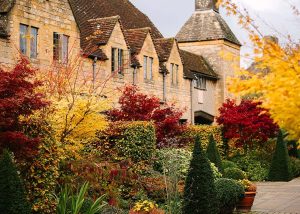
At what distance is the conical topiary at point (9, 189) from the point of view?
10.5 m

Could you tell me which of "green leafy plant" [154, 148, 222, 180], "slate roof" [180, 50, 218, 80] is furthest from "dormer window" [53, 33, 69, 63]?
Result: "slate roof" [180, 50, 218, 80]

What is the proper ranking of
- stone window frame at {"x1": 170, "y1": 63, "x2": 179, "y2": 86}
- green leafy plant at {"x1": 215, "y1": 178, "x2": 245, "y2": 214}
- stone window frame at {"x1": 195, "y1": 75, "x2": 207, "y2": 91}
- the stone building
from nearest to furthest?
green leafy plant at {"x1": 215, "y1": 178, "x2": 245, "y2": 214} → the stone building → stone window frame at {"x1": 170, "y1": 63, "x2": 179, "y2": 86} → stone window frame at {"x1": 195, "y1": 75, "x2": 207, "y2": 91}

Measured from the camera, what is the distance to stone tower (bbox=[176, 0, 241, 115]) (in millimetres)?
39562

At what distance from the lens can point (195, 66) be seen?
37.2 m

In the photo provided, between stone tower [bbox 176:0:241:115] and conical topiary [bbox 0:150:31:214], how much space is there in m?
29.4

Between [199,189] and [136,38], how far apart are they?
1674cm

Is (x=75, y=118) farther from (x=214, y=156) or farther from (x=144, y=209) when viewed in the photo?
(x=214, y=156)

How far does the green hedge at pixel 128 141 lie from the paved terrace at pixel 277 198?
389cm

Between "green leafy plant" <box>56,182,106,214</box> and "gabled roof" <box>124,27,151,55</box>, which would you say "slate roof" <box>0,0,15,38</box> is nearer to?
"gabled roof" <box>124,27,151,55</box>

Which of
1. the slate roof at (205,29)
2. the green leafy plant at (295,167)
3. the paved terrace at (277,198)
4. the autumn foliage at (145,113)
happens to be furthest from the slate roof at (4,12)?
the slate roof at (205,29)

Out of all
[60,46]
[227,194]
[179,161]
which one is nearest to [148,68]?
[60,46]

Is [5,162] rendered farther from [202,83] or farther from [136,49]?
[202,83]

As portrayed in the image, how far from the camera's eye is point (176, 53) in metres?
32.8

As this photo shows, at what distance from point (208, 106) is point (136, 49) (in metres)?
11.5
